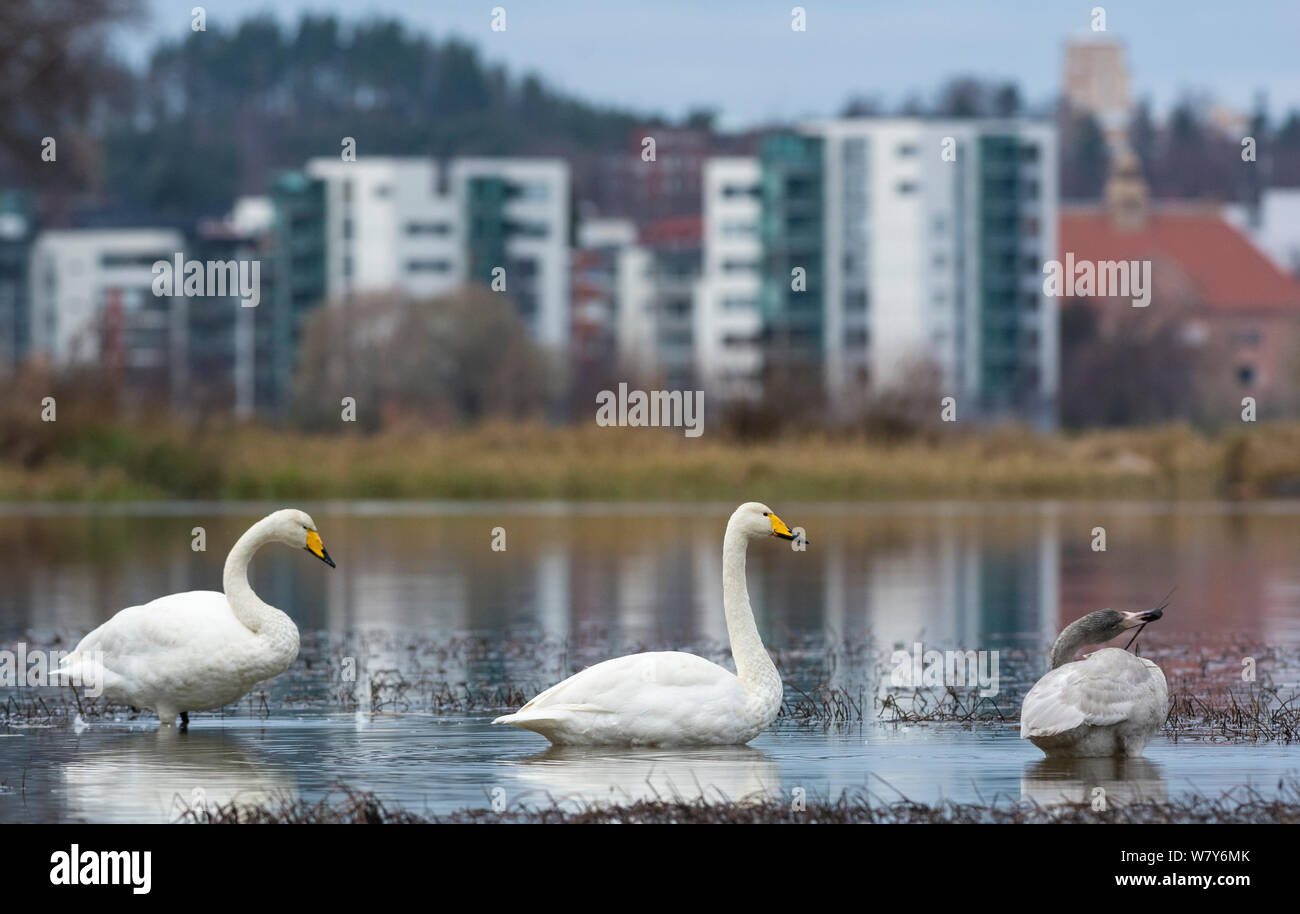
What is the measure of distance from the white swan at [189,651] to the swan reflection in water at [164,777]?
0.21 meters

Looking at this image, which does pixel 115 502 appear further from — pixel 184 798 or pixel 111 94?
pixel 184 798

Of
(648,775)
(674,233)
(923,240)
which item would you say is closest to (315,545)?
(648,775)

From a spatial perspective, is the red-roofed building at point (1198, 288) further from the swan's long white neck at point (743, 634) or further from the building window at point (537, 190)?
the swan's long white neck at point (743, 634)

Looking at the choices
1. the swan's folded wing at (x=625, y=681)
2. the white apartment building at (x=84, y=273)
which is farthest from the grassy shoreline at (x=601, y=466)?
the white apartment building at (x=84, y=273)

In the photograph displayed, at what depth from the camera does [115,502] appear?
125 feet

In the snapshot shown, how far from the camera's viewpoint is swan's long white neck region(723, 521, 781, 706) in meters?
11.0

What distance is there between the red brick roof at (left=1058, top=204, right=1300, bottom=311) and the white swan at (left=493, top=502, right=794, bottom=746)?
125319mm

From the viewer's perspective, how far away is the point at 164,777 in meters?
10.1

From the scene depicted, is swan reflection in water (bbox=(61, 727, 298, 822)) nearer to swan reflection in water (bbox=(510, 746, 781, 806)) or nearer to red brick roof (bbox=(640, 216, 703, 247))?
swan reflection in water (bbox=(510, 746, 781, 806))

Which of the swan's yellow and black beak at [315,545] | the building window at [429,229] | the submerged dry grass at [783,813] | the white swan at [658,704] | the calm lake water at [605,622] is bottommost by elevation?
the calm lake water at [605,622]

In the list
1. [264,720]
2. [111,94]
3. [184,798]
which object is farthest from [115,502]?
[184,798]

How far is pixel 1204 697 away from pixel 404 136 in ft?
506

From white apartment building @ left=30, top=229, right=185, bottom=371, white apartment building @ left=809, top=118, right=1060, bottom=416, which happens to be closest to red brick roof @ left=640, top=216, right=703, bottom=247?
white apartment building @ left=809, top=118, right=1060, bottom=416

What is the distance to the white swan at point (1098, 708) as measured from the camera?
33.8 ft
